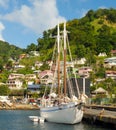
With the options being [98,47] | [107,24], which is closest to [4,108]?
[98,47]

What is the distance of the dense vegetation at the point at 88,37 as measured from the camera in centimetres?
16600

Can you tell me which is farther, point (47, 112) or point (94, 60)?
point (94, 60)

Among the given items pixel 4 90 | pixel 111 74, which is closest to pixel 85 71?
pixel 111 74

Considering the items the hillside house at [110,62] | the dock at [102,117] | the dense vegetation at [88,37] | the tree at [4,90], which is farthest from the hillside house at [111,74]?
the dock at [102,117]

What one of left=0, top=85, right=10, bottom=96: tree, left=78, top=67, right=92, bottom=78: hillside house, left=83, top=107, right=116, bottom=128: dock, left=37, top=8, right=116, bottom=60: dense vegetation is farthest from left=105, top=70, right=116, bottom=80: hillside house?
left=83, top=107, right=116, bottom=128: dock

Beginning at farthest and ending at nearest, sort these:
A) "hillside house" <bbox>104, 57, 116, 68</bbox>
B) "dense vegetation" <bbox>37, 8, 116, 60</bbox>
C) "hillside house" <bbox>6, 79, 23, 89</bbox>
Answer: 1. "dense vegetation" <bbox>37, 8, 116, 60</bbox>
2. "hillside house" <bbox>104, 57, 116, 68</bbox>
3. "hillside house" <bbox>6, 79, 23, 89</bbox>

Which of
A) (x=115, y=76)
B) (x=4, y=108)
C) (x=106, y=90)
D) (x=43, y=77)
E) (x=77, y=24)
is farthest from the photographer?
(x=77, y=24)

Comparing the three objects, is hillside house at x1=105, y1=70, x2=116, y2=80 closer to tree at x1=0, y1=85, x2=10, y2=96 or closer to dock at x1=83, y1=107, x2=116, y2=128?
tree at x1=0, y1=85, x2=10, y2=96

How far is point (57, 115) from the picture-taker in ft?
179

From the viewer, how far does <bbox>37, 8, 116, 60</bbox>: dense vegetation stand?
545 feet

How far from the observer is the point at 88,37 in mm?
171250

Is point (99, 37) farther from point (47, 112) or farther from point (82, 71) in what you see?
point (47, 112)

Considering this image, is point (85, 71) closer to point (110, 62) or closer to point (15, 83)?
point (110, 62)

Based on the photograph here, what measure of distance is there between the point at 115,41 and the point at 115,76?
128 ft
